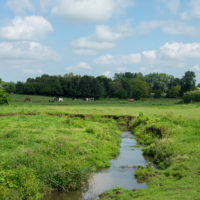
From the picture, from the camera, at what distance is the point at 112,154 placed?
22.7 m

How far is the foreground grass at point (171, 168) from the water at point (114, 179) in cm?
73

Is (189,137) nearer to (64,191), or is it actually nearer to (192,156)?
(192,156)

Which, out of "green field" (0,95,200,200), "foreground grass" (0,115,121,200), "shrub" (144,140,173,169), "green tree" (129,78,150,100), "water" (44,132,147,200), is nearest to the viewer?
"green field" (0,95,200,200)

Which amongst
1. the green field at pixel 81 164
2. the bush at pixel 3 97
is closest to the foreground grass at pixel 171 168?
the green field at pixel 81 164

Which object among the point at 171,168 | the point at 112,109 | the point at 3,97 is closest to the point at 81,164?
the point at 171,168

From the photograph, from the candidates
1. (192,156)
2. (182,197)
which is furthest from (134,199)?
(192,156)

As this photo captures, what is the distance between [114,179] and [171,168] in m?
3.11

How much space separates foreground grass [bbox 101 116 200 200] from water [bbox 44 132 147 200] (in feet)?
2.39

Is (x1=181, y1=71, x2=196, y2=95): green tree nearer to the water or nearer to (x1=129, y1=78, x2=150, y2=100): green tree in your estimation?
(x1=129, y1=78, x2=150, y2=100): green tree

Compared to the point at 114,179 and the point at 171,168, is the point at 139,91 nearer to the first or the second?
the point at 171,168

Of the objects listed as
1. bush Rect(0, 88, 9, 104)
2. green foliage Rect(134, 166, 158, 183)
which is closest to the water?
green foliage Rect(134, 166, 158, 183)

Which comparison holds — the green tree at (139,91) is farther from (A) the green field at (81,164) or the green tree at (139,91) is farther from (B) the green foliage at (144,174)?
(B) the green foliage at (144,174)

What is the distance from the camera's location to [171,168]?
16.5 meters

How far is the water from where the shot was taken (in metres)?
14.4
